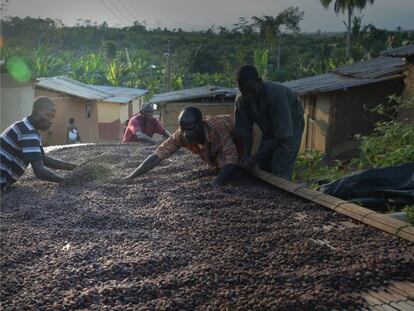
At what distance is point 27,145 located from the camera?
368cm

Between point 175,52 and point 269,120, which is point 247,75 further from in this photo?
point 175,52

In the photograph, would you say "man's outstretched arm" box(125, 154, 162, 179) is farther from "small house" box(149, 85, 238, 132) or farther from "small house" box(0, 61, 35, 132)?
"small house" box(0, 61, 35, 132)

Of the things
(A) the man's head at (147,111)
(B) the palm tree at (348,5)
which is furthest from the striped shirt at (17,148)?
(B) the palm tree at (348,5)

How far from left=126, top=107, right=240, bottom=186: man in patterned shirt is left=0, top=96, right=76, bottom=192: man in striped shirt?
73 centimetres

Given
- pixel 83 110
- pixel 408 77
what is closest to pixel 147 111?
pixel 408 77

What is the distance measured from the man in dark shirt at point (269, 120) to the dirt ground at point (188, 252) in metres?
0.60

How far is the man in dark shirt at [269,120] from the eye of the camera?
12.1 feet

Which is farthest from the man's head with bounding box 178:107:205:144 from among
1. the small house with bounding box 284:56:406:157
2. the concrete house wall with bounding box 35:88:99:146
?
the concrete house wall with bounding box 35:88:99:146

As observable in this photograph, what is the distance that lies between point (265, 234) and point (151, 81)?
25.2 metres

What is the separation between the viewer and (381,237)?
2.34 m

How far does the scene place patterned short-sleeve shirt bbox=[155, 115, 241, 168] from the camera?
11.9ft

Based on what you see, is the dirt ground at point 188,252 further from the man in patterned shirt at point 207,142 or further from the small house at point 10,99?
the small house at point 10,99

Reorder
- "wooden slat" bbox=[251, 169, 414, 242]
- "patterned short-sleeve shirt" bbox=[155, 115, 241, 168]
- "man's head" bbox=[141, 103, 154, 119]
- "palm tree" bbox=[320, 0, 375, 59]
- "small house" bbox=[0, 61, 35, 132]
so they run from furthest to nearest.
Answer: "palm tree" bbox=[320, 0, 375, 59]
"small house" bbox=[0, 61, 35, 132]
"man's head" bbox=[141, 103, 154, 119]
"patterned short-sleeve shirt" bbox=[155, 115, 241, 168]
"wooden slat" bbox=[251, 169, 414, 242]

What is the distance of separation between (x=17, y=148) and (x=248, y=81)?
1.95 metres
